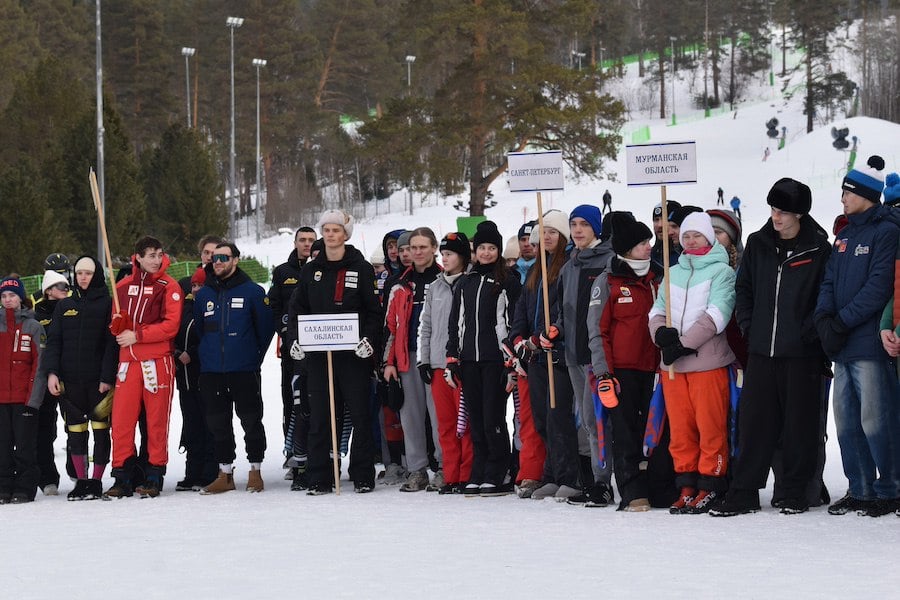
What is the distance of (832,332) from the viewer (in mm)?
7199

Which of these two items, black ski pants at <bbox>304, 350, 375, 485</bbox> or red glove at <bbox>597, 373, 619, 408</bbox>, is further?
black ski pants at <bbox>304, 350, 375, 485</bbox>

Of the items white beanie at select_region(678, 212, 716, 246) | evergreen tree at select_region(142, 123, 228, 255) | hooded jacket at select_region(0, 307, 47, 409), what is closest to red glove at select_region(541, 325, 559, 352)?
white beanie at select_region(678, 212, 716, 246)

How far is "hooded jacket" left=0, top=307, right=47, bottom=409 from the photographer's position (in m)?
9.62

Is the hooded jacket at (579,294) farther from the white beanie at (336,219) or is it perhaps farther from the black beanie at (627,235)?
the white beanie at (336,219)

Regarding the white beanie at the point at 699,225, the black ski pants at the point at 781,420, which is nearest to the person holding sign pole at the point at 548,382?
the white beanie at the point at 699,225

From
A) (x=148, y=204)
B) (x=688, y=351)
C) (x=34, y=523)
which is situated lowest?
(x=34, y=523)

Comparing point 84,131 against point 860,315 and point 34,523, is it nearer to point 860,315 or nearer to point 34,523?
point 34,523

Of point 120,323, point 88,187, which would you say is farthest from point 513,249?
point 88,187

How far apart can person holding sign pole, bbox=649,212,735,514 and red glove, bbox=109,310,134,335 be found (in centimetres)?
396

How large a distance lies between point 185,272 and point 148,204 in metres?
11.6

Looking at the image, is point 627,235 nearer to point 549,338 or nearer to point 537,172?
point 549,338

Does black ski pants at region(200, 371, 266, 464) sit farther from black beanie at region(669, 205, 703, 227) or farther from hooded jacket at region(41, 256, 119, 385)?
black beanie at region(669, 205, 703, 227)

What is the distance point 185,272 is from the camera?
35531 mm

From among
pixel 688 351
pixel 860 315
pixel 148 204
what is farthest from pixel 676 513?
pixel 148 204
